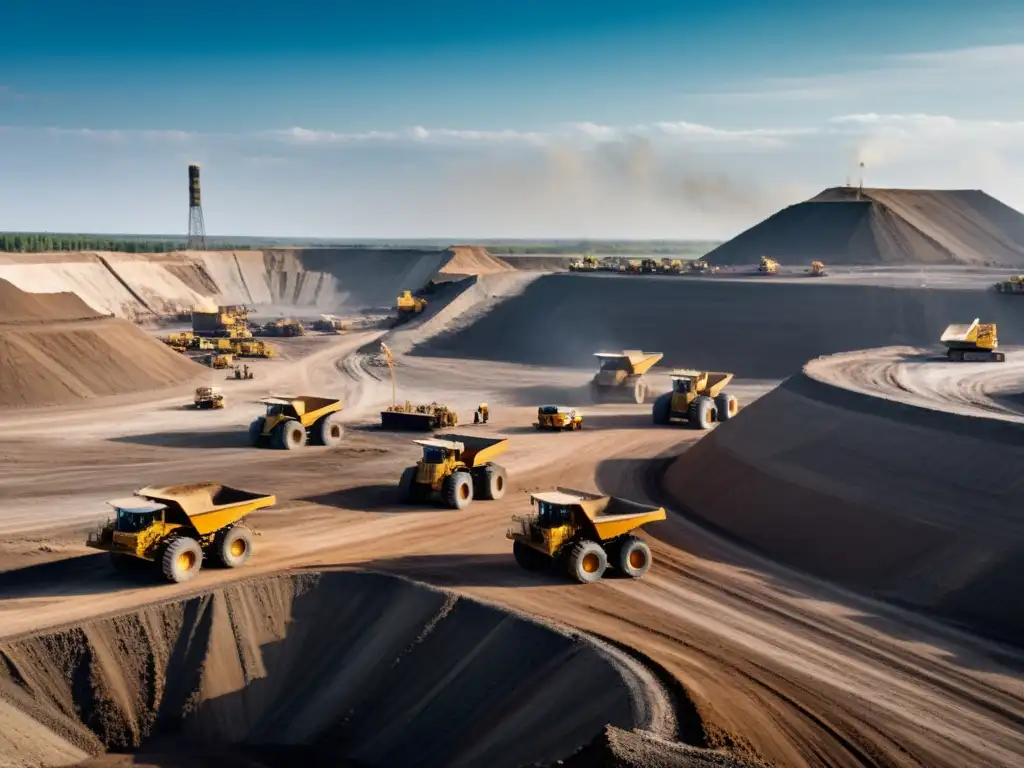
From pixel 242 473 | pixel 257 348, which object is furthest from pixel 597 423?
pixel 257 348

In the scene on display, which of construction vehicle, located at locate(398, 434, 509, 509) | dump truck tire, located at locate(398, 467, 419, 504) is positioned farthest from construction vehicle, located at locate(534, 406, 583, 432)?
dump truck tire, located at locate(398, 467, 419, 504)

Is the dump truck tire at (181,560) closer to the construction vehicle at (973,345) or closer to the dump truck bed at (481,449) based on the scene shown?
the dump truck bed at (481,449)

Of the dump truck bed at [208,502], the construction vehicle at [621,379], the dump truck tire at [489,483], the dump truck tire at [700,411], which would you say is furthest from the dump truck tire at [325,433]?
the construction vehicle at [621,379]

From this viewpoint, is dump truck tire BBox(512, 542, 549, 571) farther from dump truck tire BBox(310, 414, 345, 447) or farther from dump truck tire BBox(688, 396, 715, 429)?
dump truck tire BBox(688, 396, 715, 429)

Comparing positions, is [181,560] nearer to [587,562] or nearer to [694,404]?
[587,562]

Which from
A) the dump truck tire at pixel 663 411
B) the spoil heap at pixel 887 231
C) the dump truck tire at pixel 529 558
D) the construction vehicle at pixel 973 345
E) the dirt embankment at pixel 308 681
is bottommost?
the dirt embankment at pixel 308 681

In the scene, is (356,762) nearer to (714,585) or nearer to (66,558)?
(714,585)

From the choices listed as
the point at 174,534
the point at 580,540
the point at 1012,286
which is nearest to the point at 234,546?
the point at 174,534
